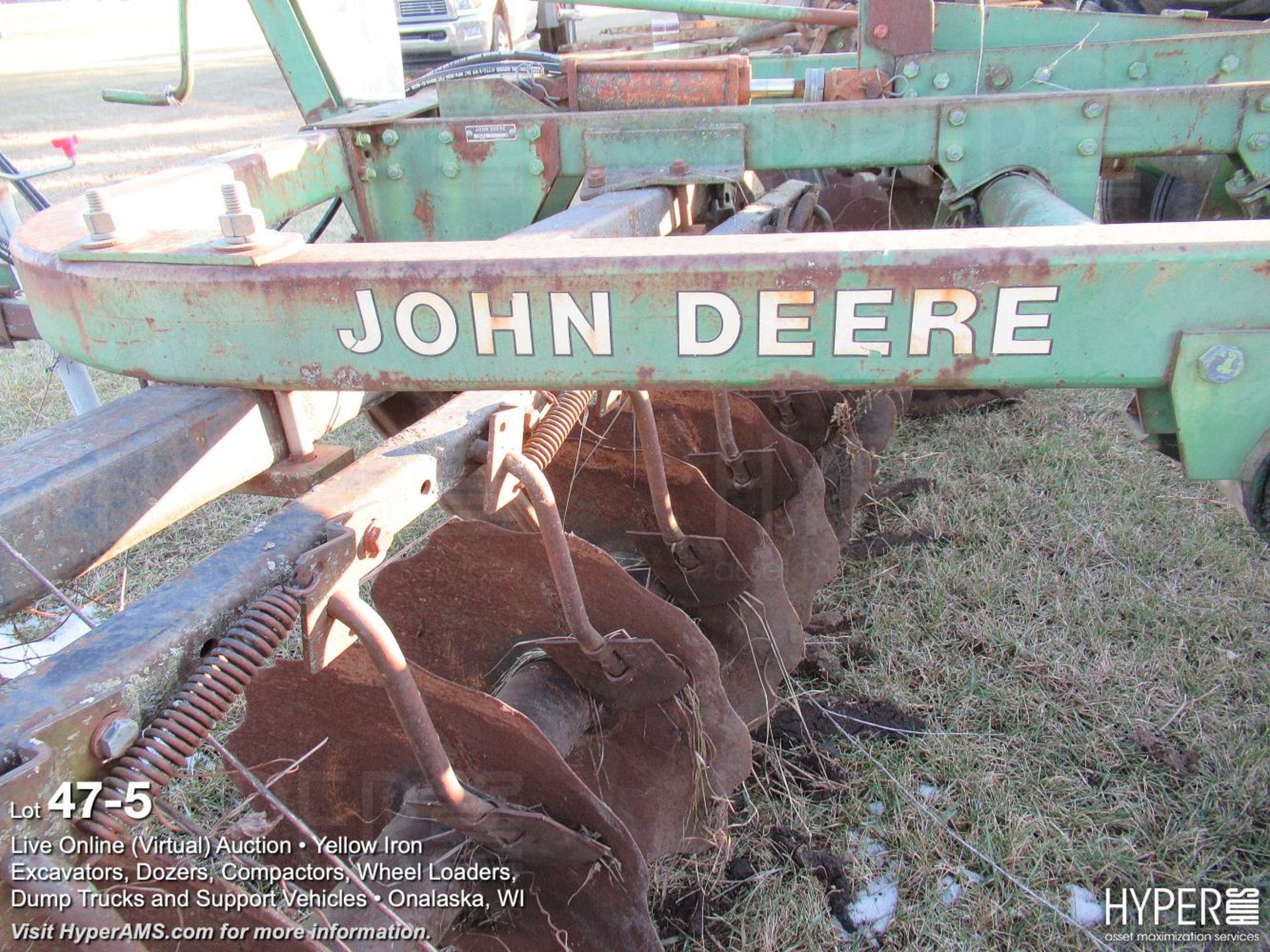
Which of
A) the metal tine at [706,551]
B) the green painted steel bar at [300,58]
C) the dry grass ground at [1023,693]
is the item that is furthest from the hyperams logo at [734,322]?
the green painted steel bar at [300,58]

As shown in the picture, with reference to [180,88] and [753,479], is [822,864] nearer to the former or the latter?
[753,479]

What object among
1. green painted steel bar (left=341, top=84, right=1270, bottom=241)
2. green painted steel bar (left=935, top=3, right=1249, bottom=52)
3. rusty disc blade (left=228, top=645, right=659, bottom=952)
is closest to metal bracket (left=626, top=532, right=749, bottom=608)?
rusty disc blade (left=228, top=645, right=659, bottom=952)

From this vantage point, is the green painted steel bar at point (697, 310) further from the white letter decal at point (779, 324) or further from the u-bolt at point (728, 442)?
the u-bolt at point (728, 442)

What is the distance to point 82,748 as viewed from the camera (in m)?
0.92

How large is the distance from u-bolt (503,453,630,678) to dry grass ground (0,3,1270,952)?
0.66m

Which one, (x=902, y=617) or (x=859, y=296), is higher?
(x=859, y=296)

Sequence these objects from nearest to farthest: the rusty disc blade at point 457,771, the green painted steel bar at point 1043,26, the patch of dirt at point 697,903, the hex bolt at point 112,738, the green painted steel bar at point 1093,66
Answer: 1. the hex bolt at point 112,738
2. the rusty disc blade at point 457,771
3. the patch of dirt at point 697,903
4. the green painted steel bar at point 1093,66
5. the green painted steel bar at point 1043,26

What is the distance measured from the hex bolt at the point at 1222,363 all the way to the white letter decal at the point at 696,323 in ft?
1.89

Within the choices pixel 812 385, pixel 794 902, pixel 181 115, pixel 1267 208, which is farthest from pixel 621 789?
pixel 181 115

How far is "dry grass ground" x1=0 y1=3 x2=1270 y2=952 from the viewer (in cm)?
205

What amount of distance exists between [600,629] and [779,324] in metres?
0.99

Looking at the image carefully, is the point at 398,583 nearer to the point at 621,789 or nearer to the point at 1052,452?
the point at 621,789

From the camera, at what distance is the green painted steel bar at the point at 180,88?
2.12 meters

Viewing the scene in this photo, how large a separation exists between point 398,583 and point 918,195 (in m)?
2.20
